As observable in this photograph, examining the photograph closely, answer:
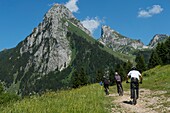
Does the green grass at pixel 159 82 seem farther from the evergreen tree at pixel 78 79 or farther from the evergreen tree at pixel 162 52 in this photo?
the evergreen tree at pixel 162 52

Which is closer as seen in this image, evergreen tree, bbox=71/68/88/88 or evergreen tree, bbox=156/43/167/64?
evergreen tree, bbox=71/68/88/88

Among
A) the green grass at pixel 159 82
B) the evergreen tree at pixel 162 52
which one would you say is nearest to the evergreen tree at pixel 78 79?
the evergreen tree at pixel 162 52

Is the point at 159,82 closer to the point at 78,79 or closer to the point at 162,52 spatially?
the point at 78,79

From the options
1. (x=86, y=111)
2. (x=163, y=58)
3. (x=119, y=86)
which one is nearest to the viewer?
(x=86, y=111)

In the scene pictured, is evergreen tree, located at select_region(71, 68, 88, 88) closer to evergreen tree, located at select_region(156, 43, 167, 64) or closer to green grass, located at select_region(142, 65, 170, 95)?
evergreen tree, located at select_region(156, 43, 167, 64)

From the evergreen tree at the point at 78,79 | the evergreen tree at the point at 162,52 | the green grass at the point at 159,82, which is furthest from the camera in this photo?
the evergreen tree at the point at 162,52

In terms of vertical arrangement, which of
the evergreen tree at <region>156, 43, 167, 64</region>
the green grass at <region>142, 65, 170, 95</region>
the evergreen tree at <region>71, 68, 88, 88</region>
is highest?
the evergreen tree at <region>156, 43, 167, 64</region>

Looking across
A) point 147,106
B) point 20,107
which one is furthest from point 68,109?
point 147,106

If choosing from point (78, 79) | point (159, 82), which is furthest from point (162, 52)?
point (159, 82)

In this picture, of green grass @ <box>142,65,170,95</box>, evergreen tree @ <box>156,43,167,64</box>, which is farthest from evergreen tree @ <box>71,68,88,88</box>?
green grass @ <box>142,65,170,95</box>

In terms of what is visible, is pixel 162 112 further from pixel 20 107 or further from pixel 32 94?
pixel 32 94

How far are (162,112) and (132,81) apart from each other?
15.5ft

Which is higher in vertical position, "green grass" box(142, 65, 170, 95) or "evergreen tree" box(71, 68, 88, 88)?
"evergreen tree" box(71, 68, 88, 88)

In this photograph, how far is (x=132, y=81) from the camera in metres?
20.6
